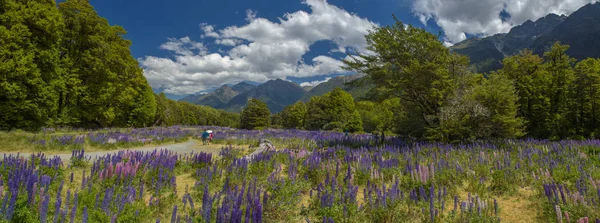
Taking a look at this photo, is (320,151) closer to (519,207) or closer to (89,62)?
(519,207)

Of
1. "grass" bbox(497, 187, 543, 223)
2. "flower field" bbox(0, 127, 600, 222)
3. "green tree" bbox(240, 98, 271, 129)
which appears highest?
"green tree" bbox(240, 98, 271, 129)

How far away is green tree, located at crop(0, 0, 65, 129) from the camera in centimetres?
1576

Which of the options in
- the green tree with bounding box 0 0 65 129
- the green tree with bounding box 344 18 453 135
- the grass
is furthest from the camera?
the green tree with bounding box 0 0 65 129

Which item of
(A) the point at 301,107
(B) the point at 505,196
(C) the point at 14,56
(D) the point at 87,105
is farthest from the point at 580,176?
(A) the point at 301,107

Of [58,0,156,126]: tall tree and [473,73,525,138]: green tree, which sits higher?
[58,0,156,126]: tall tree

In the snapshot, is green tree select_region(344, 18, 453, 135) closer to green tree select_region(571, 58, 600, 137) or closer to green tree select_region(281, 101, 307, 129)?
green tree select_region(571, 58, 600, 137)

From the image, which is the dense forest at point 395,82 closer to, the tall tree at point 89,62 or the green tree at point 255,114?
the tall tree at point 89,62

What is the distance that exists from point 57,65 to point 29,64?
8.12ft

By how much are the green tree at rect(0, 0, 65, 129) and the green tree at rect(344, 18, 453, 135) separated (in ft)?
64.8

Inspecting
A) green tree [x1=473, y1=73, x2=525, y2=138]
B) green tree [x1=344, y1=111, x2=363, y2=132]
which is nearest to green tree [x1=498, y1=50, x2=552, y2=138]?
green tree [x1=473, y1=73, x2=525, y2=138]

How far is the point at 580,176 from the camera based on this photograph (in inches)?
236

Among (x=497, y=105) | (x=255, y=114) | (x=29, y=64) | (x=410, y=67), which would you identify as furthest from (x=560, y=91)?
(x=255, y=114)

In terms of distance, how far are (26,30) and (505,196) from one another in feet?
83.9

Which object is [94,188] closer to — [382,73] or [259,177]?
[259,177]
